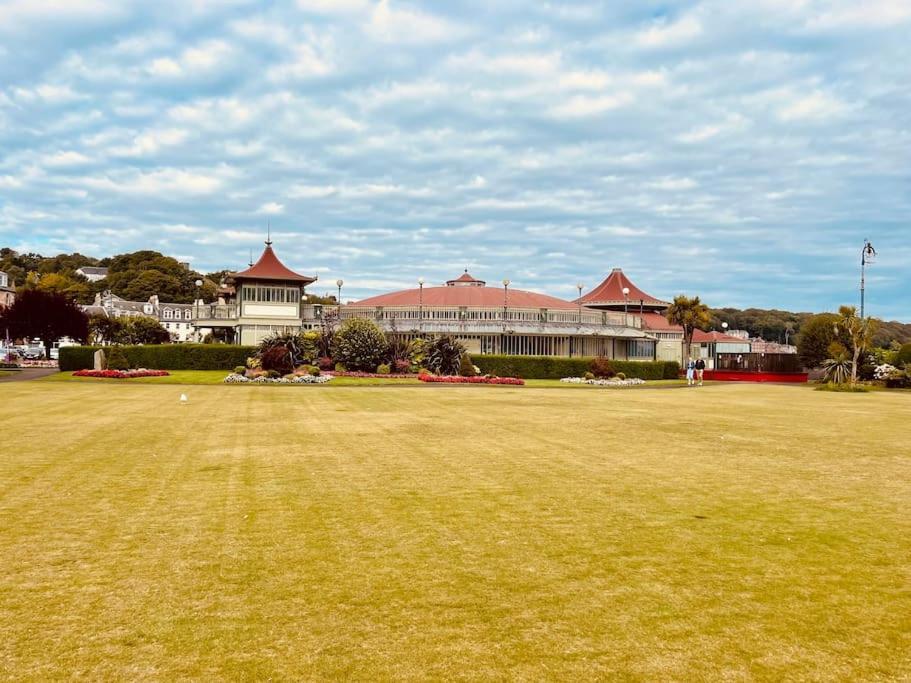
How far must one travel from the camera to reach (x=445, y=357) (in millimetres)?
46781

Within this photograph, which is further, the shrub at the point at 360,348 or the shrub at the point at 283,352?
the shrub at the point at 360,348

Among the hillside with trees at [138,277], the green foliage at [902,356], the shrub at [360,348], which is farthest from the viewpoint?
the hillside with trees at [138,277]

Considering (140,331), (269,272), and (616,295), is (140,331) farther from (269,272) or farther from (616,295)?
(616,295)

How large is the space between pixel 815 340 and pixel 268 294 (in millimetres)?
46636

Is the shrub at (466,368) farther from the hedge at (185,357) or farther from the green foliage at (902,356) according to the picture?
the green foliage at (902,356)

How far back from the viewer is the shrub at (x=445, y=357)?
46453mm

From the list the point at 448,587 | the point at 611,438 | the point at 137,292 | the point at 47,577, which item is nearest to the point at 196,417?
the point at 611,438

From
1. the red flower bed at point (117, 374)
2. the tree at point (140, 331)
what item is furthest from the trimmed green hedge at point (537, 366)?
the tree at point (140, 331)

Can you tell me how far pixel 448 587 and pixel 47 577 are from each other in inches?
138

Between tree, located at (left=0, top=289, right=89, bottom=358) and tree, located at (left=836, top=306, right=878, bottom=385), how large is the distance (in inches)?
2332

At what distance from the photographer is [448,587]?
640 cm

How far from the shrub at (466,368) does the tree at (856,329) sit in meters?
22.5

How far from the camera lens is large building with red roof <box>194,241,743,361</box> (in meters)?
61.7

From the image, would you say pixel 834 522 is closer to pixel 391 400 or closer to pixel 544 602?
pixel 544 602
